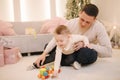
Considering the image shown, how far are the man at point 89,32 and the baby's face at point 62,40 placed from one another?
14 cm

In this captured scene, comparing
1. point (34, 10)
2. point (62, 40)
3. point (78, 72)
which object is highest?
point (34, 10)

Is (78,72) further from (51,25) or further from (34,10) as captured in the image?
(34,10)

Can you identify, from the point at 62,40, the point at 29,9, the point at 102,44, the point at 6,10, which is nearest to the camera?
the point at 62,40

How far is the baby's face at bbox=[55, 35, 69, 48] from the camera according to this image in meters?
1.94

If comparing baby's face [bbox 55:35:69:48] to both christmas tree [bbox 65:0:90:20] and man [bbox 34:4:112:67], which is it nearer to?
man [bbox 34:4:112:67]

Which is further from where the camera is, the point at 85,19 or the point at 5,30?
the point at 5,30

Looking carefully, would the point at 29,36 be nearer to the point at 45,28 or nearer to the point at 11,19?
the point at 45,28

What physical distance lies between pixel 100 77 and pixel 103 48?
437mm

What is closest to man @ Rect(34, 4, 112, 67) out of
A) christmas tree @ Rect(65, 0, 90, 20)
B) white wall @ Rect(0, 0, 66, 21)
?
christmas tree @ Rect(65, 0, 90, 20)

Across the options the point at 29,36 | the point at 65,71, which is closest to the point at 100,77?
the point at 65,71

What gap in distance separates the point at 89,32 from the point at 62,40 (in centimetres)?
45

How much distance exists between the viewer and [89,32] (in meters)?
2.28

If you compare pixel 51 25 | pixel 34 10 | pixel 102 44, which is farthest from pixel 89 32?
pixel 34 10

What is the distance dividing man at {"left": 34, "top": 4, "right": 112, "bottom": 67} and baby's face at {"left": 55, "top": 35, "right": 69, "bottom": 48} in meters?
0.14
